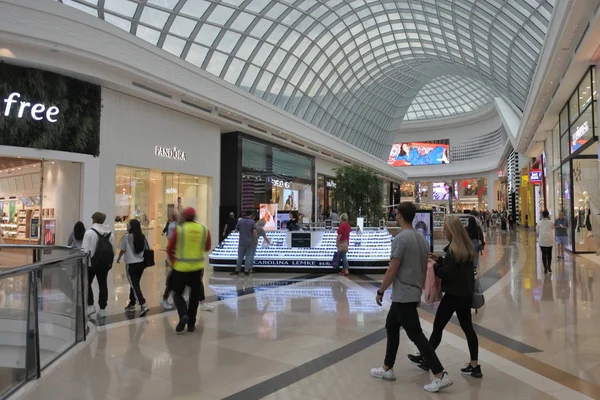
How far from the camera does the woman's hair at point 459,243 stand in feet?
12.4

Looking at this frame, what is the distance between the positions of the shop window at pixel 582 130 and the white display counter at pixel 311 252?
7.31m

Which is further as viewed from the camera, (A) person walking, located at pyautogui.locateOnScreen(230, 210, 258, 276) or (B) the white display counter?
(B) the white display counter

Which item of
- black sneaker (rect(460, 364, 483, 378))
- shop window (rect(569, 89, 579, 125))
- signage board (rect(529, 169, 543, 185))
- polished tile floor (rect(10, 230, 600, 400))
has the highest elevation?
shop window (rect(569, 89, 579, 125))

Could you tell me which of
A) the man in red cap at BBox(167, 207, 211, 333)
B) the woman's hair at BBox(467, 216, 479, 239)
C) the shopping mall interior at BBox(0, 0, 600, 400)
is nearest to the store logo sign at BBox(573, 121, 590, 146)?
the shopping mall interior at BBox(0, 0, 600, 400)

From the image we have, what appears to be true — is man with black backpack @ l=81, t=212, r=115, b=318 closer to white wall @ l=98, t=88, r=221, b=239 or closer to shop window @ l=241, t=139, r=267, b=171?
white wall @ l=98, t=88, r=221, b=239

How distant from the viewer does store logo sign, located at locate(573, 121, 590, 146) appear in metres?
13.8

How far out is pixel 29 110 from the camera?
12.1 metres

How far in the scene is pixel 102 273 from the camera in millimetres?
6453

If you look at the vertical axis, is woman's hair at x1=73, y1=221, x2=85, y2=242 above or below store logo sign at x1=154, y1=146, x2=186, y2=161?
below

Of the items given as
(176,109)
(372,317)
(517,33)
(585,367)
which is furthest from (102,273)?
(517,33)

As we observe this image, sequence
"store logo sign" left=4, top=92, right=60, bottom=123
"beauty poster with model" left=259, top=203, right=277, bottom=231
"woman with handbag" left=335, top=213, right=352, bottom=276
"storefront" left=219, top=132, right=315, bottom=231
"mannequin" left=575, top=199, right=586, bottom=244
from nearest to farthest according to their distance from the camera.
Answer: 1. "woman with handbag" left=335, top=213, right=352, bottom=276
2. "store logo sign" left=4, top=92, right=60, bottom=123
3. "mannequin" left=575, top=199, right=586, bottom=244
4. "beauty poster with model" left=259, top=203, right=277, bottom=231
5. "storefront" left=219, top=132, right=315, bottom=231

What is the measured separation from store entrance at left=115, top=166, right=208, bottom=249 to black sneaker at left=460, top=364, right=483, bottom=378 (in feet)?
41.0

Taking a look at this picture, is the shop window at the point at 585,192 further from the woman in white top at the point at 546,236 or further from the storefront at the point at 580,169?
the woman in white top at the point at 546,236

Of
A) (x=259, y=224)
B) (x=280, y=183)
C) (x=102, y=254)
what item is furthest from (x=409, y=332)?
(x=280, y=183)
